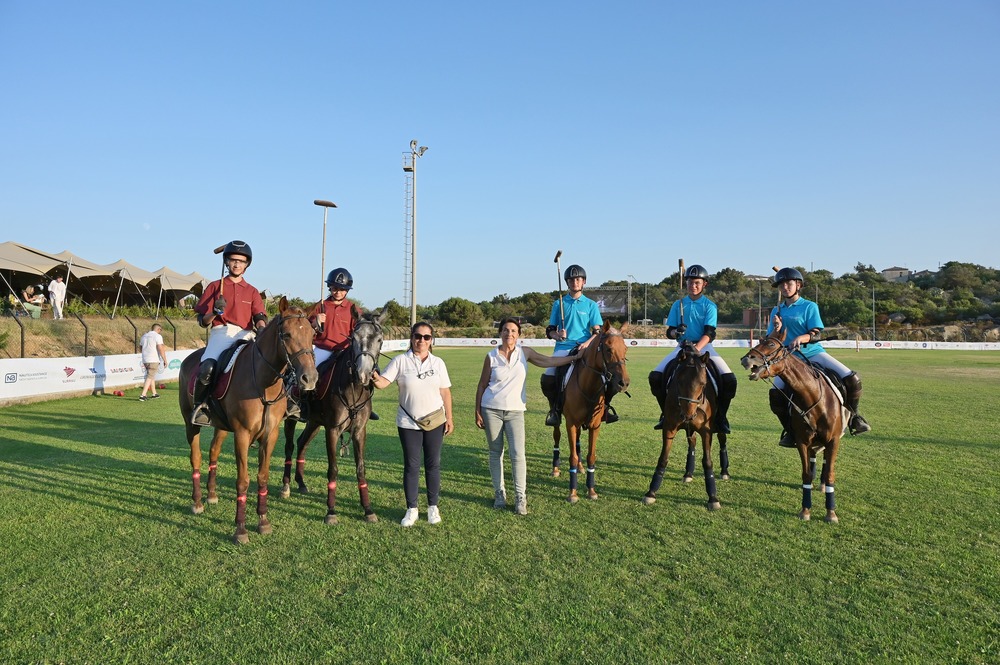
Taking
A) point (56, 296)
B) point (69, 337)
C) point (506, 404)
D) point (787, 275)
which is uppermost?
point (56, 296)

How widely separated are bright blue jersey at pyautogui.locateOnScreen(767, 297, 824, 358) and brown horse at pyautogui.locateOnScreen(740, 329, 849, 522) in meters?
0.43

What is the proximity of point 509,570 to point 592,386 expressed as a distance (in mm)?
2717

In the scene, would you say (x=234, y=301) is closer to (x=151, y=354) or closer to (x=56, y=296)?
(x=151, y=354)

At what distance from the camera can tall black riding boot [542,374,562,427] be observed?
25.1ft

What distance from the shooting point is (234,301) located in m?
6.63

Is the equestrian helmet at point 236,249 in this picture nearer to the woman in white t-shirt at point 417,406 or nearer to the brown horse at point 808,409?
the woman in white t-shirt at point 417,406

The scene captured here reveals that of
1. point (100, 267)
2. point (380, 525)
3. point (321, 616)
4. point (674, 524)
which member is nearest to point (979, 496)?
point (674, 524)

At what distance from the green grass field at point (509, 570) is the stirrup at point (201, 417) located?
1.05 meters

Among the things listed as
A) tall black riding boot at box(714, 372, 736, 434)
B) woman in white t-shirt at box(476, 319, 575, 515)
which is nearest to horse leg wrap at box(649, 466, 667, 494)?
tall black riding boot at box(714, 372, 736, 434)

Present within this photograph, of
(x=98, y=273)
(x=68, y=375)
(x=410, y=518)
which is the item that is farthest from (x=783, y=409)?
(x=98, y=273)

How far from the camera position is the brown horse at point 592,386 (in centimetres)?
654

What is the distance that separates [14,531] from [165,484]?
1863 mm

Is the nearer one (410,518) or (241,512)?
(241,512)

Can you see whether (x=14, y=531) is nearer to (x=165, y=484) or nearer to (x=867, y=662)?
(x=165, y=484)
